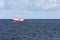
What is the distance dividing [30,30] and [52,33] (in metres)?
0.34

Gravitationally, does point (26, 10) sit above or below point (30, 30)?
above

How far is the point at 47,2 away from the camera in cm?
480

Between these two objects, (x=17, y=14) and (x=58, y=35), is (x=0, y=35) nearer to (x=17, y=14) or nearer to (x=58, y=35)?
(x=17, y=14)

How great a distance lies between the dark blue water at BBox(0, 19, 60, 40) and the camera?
477 centimetres

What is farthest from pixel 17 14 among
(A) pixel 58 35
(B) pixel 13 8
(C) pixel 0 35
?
(A) pixel 58 35

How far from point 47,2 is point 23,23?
0.48 meters

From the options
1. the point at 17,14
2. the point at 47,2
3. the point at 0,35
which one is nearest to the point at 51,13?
the point at 47,2

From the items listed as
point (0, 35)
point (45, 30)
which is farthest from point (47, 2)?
point (0, 35)

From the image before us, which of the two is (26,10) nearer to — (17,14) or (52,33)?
(17,14)

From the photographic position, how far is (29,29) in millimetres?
4797

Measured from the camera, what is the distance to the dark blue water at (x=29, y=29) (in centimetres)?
477

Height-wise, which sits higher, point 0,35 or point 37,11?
point 37,11

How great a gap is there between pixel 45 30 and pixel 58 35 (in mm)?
224

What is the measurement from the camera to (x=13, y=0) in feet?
15.7
